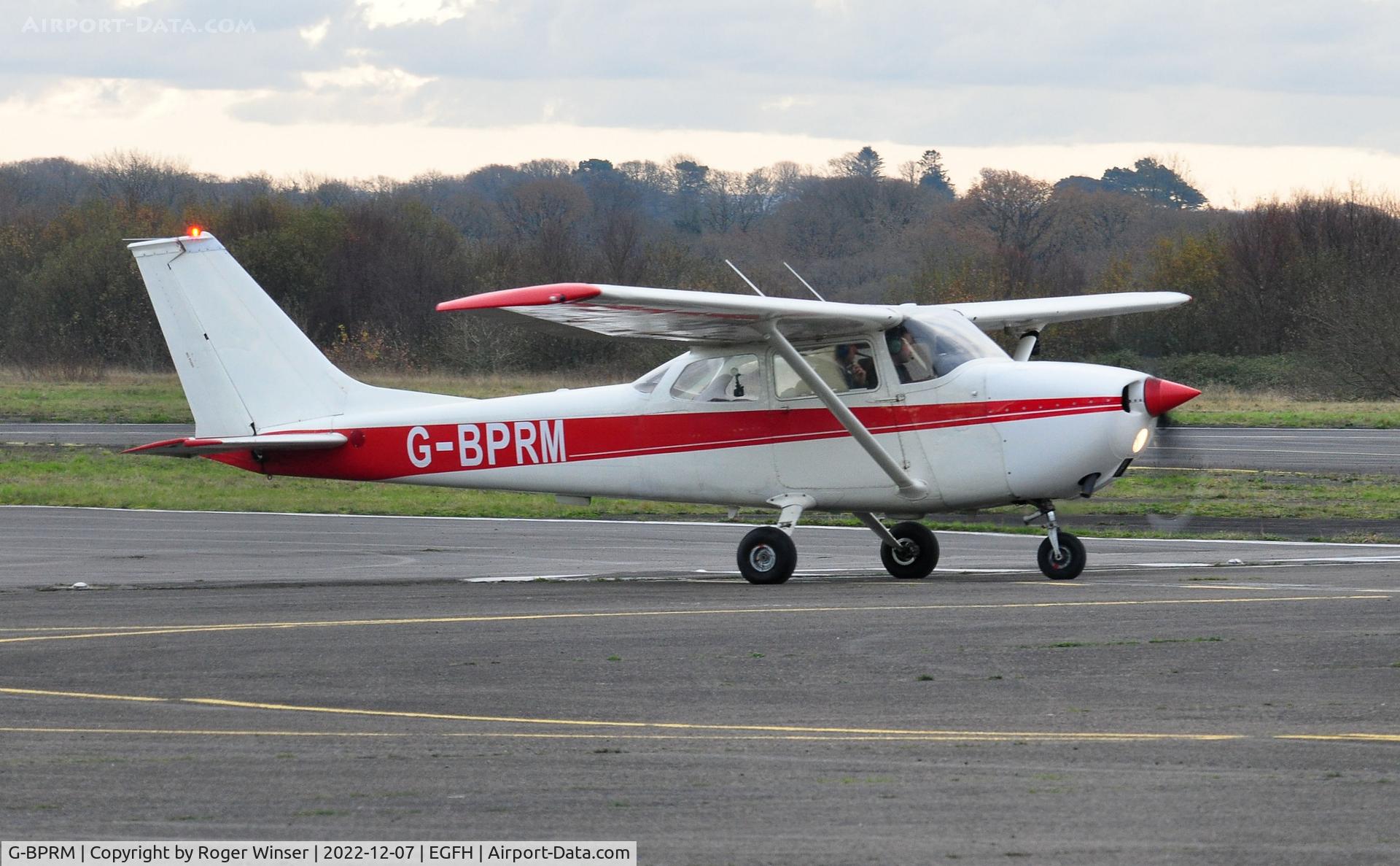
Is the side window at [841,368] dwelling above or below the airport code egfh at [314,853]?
above

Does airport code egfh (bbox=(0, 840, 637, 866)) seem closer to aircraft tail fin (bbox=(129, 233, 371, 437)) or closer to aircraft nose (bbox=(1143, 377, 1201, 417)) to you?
aircraft nose (bbox=(1143, 377, 1201, 417))

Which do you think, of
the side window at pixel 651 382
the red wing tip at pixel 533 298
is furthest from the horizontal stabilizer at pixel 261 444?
the red wing tip at pixel 533 298

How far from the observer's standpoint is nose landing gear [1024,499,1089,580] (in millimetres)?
13367

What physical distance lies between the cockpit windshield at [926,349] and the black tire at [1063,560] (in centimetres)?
165

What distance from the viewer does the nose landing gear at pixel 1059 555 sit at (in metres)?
13.4

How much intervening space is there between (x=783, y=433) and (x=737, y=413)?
0.46 meters

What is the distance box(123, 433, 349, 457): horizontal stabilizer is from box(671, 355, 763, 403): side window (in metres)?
3.38

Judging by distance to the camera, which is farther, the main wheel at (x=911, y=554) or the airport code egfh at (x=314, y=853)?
the main wheel at (x=911, y=554)

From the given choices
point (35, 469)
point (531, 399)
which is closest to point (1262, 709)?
point (531, 399)

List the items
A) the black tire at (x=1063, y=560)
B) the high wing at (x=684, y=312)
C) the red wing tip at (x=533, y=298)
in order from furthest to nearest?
the black tire at (x=1063, y=560)
the high wing at (x=684, y=312)
the red wing tip at (x=533, y=298)

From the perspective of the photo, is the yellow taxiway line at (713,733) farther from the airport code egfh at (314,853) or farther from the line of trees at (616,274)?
the line of trees at (616,274)

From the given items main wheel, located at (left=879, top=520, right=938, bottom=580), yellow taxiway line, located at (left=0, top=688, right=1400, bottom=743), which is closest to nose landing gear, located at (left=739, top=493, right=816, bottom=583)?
main wheel, located at (left=879, top=520, right=938, bottom=580)

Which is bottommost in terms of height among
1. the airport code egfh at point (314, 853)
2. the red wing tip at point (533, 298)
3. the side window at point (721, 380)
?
the airport code egfh at point (314, 853)

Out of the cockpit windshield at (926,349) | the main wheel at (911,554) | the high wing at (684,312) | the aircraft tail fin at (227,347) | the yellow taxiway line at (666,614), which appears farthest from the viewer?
the aircraft tail fin at (227,347)
